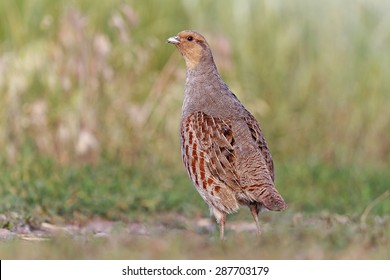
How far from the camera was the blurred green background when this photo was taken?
814 cm

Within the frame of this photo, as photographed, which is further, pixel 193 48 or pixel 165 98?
pixel 165 98

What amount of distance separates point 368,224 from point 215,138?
1.28 metres

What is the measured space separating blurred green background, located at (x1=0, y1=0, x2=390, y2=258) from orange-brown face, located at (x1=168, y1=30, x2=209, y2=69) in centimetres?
144

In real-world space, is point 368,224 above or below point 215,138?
below

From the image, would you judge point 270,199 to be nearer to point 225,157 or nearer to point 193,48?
point 225,157

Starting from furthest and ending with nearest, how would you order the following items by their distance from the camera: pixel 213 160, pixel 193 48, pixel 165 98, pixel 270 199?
pixel 165 98
pixel 193 48
pixel 213 160
pixel 270 199

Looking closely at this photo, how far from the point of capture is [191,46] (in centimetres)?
678

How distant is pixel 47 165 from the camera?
846 cm

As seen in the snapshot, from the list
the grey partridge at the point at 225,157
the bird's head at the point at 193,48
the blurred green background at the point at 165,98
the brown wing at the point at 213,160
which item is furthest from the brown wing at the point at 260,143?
the blurred green background at the point at 165,98

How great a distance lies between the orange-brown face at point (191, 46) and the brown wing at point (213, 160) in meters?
0.72

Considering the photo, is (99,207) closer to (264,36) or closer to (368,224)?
(368,224)

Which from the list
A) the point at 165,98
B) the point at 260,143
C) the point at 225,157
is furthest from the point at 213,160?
the point at 165,98

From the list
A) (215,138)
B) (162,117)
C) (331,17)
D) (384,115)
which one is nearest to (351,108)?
(384,115)

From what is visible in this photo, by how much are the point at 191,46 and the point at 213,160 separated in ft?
3.83
